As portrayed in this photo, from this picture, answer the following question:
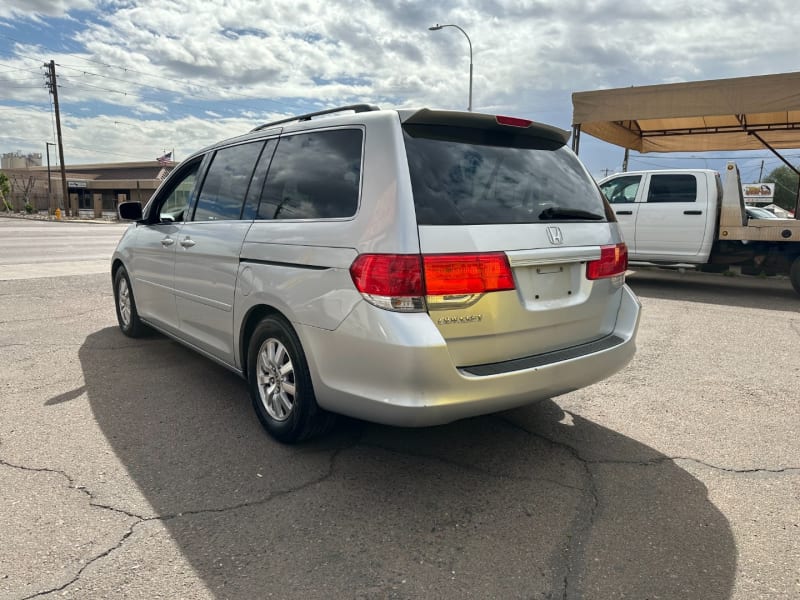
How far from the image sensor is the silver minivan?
103 inches

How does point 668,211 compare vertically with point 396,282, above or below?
above

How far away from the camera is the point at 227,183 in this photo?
4.00 m

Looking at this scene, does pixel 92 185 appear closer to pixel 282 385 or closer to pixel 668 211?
pixel 668 211

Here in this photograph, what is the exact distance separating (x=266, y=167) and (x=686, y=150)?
51.2 feet

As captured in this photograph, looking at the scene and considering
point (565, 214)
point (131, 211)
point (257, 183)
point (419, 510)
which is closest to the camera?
point (419, 510)

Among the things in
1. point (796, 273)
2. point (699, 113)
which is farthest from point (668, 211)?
point (796, 273)

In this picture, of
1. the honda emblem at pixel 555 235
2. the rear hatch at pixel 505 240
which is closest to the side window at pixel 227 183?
the rear hatch at pixel 505 240

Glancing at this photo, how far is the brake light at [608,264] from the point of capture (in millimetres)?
3246

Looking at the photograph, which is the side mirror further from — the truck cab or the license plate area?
the truck cab

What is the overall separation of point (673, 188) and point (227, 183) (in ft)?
28.9

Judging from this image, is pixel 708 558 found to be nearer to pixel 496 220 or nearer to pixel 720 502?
pixel 720 502

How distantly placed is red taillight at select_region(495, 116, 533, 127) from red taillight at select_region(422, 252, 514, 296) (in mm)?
808

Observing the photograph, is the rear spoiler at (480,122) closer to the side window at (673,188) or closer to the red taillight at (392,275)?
the red taillight at (392,275)

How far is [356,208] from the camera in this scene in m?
2.84
